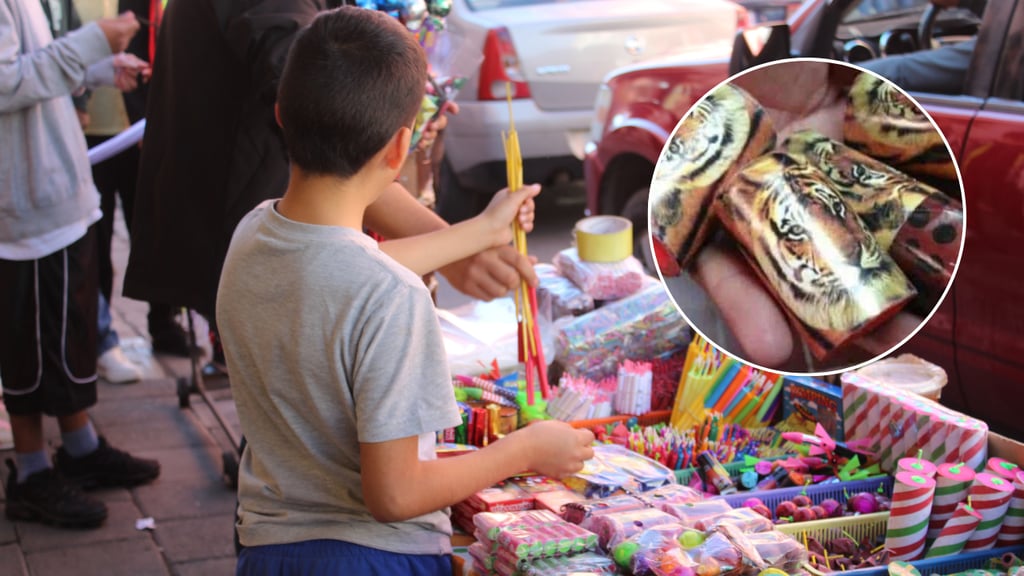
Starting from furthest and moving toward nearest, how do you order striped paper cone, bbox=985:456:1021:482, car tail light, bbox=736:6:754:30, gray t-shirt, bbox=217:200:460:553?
1. car tail light, bbox=736:6:754:30
2. striped paper cone, bbox=985:456:1021:482
3. gray t-shirt, bbox=217:200:460:553

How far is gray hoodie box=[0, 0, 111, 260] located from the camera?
10.9 ft

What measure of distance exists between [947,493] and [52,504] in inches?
111

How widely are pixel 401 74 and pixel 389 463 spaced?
0.58m

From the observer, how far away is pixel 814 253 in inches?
75.9

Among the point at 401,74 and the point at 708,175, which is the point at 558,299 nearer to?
the point at 708,175

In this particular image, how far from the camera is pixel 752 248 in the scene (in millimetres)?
1938

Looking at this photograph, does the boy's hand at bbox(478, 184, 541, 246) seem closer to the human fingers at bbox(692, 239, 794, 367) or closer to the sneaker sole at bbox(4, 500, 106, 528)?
the human fingers at bbox(692, 239, 794, 367)

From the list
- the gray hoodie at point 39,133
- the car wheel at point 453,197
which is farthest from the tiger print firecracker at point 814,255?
the car wheel at point 453,197

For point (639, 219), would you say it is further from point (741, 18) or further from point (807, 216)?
point (741, 18)

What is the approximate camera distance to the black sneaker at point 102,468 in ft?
12.8

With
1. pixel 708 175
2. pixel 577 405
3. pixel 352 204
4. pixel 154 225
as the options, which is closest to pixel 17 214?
pixel 154 225

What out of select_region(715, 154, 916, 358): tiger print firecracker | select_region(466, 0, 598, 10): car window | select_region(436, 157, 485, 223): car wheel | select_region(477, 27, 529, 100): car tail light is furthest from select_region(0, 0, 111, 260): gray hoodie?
select_region(466, 0, 598, 10): car window

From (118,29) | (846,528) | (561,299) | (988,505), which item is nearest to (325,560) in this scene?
(846,528)

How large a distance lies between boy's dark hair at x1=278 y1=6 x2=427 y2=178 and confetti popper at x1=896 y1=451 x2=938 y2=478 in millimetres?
1167
